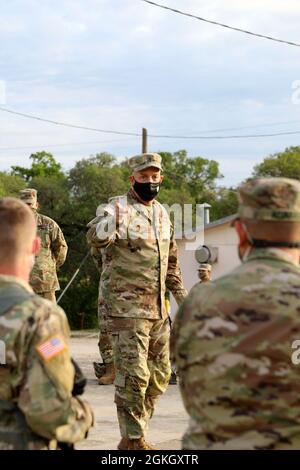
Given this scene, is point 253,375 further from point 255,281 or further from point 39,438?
point 39,438

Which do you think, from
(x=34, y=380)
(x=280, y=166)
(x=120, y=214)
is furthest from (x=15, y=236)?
(x=280, y=166)

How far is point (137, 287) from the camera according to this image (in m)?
8.70

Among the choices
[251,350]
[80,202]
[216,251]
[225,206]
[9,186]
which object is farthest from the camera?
[225,206]

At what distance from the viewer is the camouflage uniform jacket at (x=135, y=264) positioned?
8656 mm

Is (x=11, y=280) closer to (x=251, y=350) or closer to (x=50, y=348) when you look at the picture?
(x=50, y=348)

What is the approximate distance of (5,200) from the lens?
4809 millimetres

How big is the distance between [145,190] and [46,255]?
4899 mm

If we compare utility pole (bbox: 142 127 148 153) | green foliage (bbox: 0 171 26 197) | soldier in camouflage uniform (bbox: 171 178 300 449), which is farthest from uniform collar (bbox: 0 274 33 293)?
green foliage (bbox: 0 171 26 197)

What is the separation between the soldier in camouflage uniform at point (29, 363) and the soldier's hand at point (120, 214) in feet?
13.1

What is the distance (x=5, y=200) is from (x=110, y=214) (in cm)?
379

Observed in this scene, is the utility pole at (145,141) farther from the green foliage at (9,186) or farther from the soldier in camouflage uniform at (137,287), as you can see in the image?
the soldier in camouflage uniform at (137,287)
